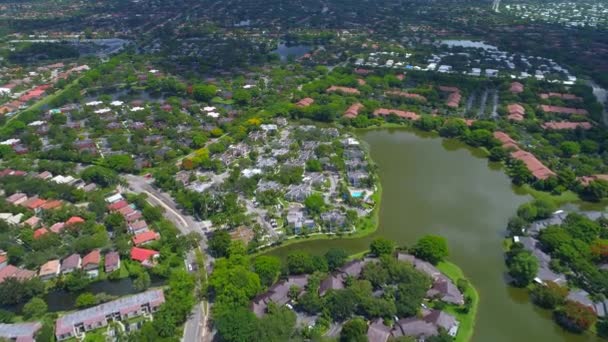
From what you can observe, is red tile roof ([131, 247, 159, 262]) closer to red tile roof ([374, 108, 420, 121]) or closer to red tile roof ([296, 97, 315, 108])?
red tile roof ([296, 97, 315, 108])

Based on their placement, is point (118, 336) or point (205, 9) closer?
point (118, 336)

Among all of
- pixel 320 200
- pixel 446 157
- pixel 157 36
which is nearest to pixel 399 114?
pixel 446 157

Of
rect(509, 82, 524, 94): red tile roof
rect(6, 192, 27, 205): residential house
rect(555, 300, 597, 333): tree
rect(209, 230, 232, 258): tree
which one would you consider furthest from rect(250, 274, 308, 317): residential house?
rect(509, 82, 524, 94): red tile roof

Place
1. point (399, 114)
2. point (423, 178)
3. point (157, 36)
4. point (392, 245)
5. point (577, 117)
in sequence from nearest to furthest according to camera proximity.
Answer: point (392, 245), point (423, 178), point (577, 117), point (399, 114), point (157, 36)

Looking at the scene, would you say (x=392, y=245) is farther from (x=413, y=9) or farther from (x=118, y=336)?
(x=413, y=9)

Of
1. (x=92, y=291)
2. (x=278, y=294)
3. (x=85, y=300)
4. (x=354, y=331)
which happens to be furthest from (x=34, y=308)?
(x=354, y=331)
